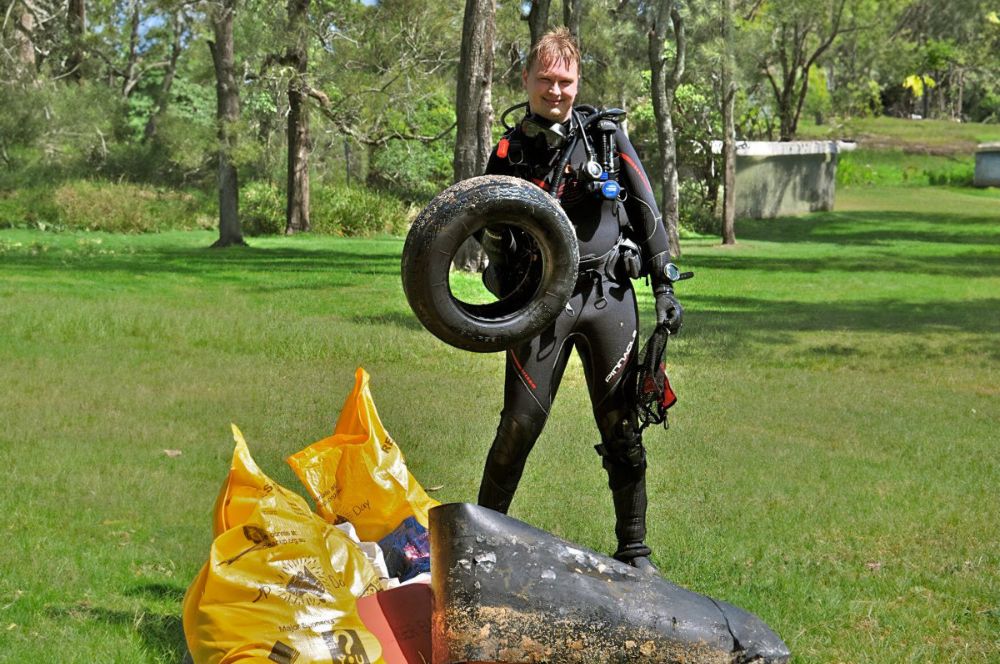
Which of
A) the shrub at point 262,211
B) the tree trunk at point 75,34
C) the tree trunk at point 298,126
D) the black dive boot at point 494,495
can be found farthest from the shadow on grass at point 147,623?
the tree trunk at point 75,34

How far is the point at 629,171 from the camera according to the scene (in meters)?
5.10

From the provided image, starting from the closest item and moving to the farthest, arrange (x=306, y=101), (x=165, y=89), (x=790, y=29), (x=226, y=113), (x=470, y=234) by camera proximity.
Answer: (x=470, y=234) < (x=226, y=113) < (x=306, y=101) < (x=165, y=89) < (x=790, y=29)

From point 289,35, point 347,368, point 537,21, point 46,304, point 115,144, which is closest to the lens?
point 347,368

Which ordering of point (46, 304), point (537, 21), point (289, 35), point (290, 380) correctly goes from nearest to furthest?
point (290, 380)
point (46, 304)
point (537, 21)
point (289, 35)

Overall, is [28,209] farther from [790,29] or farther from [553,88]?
[790,29]

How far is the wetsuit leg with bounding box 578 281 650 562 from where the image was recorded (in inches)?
197

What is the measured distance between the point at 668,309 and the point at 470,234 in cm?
98

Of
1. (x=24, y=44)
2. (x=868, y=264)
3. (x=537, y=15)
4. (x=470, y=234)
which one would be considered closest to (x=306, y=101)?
(x=24, y=44)

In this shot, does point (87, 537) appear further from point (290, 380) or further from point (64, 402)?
point (290, 380)

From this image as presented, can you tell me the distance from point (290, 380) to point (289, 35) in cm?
1992

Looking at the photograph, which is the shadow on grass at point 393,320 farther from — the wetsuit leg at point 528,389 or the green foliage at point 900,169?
the green foliage at point 900,169

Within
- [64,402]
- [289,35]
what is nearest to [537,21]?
[289,35]

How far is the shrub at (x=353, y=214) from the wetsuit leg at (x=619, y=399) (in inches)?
1175

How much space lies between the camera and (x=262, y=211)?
34938mm
